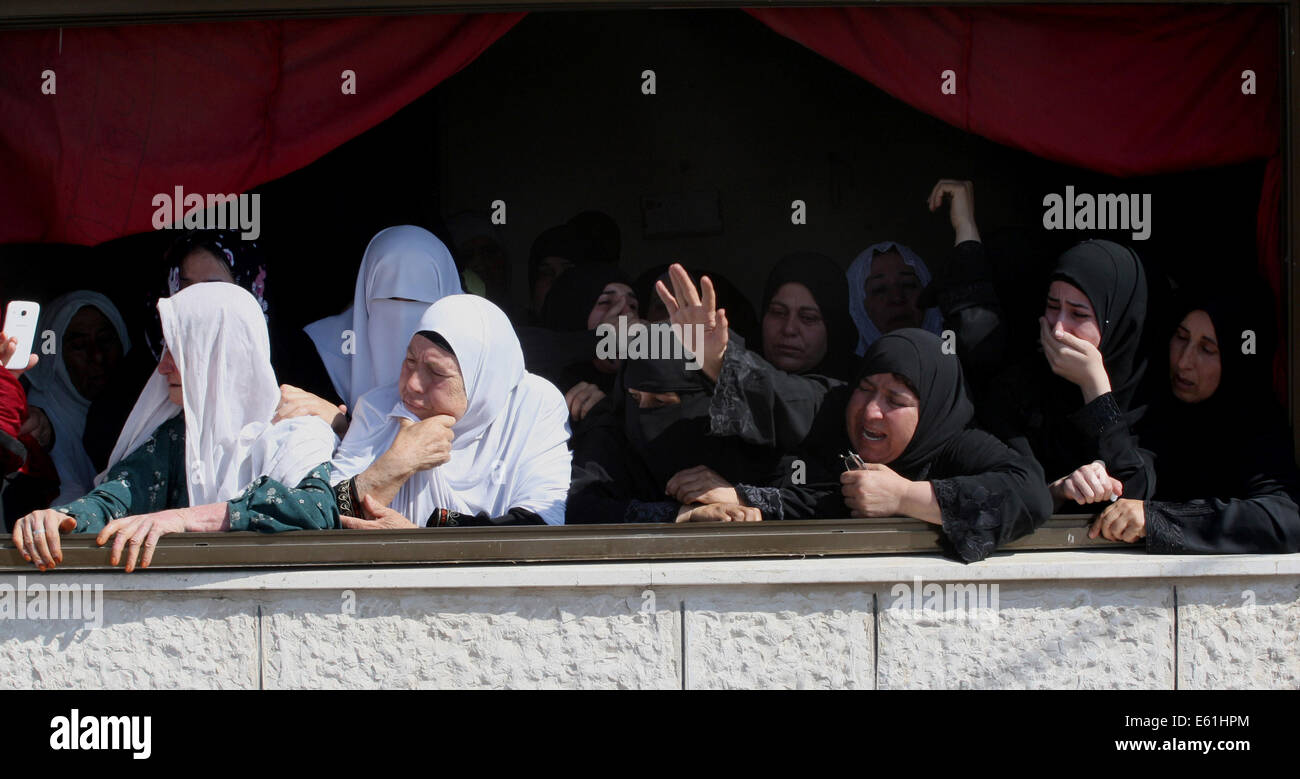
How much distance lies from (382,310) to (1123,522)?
2748 mm

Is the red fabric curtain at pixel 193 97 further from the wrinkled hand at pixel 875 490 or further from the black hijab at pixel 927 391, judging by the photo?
the wrinkled hand at pixel 875 490

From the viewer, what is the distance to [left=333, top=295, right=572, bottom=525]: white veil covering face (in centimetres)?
446

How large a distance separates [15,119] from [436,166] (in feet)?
6.82

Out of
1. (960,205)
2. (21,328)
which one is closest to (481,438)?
(21,328)

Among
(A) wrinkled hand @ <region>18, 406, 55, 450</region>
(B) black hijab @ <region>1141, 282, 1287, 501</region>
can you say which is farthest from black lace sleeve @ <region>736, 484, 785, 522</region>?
(A) wrinkled hand @ <region>18, 406, 55, 450</region>

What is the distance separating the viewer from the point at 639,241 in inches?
253

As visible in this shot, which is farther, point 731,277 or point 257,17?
point 731,277

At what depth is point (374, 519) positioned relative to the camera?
14.2 ft

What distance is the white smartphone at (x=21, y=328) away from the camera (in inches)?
174

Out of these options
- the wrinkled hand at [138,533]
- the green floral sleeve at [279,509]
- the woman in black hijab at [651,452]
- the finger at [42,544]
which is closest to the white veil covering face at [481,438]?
the woman in black hijab at [651,452]

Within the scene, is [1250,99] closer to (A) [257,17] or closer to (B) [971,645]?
(B) [971,645]

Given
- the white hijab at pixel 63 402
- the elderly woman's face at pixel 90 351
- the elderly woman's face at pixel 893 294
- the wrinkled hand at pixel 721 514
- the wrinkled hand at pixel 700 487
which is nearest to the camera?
the wrinkled hand at pixel 721 514

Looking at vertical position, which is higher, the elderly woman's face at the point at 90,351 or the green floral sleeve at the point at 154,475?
the elderly woman's face at the point at 90,351

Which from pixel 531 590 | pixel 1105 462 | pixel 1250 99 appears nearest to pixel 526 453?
pixel 531 590
